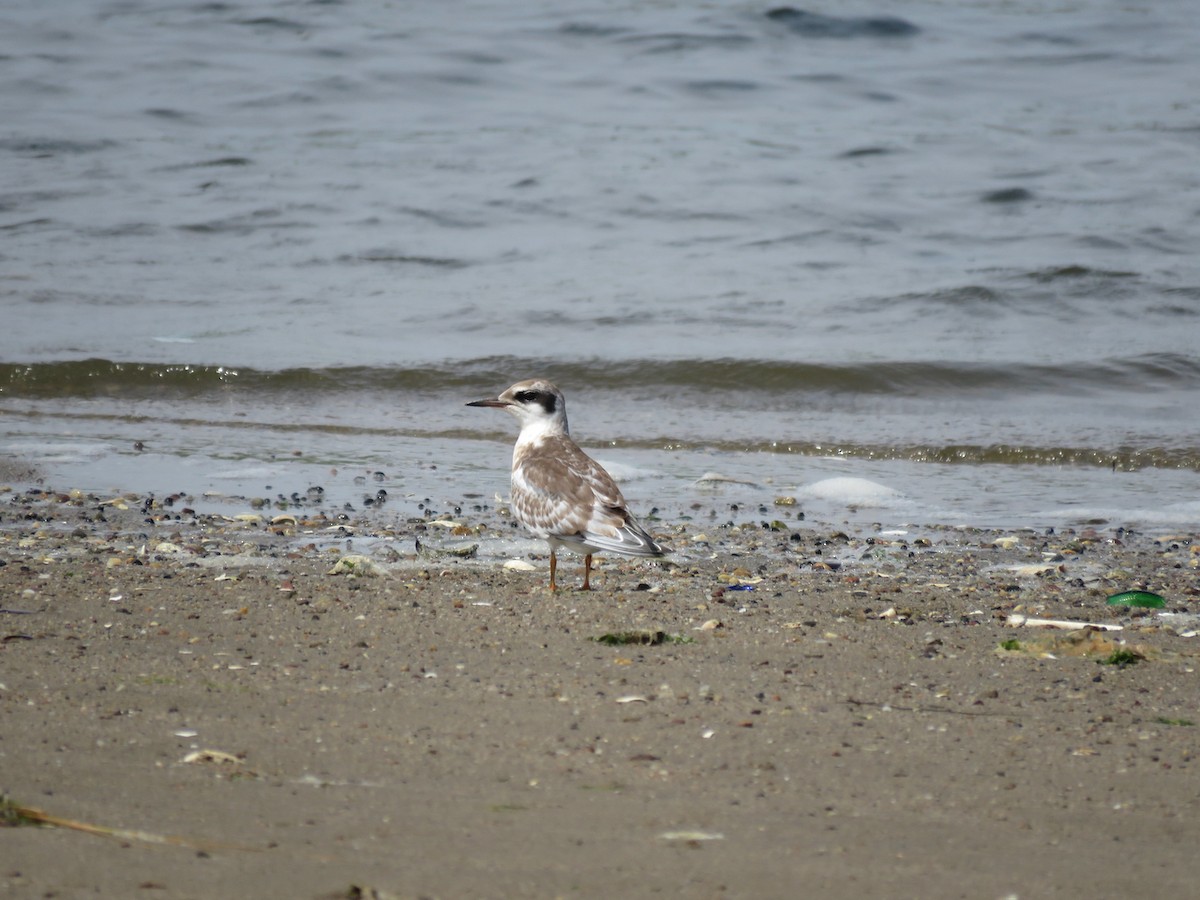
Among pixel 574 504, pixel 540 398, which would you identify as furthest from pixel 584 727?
pixel 540 398

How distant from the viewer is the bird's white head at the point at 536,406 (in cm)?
646

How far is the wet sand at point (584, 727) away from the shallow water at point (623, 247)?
2104 mm

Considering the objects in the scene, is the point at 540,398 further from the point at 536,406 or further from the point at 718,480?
the point at 718,480

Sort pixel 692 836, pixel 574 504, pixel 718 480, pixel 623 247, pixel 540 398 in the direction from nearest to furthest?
1. pixel 692 836
2. pixel 574 504
3. pixel 540 398
4. pixel 718 480
5. pixel 623 247

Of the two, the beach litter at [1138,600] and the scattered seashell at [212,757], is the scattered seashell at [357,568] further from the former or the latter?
the beach litter at [1138,600]

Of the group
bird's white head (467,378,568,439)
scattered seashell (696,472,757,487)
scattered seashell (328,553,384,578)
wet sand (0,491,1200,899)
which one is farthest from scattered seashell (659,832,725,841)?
scattered seashell (696,472,757,487)

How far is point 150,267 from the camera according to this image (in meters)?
14.2

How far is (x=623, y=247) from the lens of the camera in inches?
584

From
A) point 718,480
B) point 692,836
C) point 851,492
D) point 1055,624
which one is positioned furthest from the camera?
point 718,480

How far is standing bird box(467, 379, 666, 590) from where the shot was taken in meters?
5.49

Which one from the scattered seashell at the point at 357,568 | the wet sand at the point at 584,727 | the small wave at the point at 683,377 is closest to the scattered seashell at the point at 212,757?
the wet sand at the point at 584,727

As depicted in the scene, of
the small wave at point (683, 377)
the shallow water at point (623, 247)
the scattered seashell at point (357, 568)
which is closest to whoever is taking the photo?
the scattered seashell at point (357, 568)

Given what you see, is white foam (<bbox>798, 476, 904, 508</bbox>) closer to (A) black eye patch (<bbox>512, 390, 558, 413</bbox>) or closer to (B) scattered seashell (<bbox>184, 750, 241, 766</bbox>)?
(A) black eye patch (<bbox>512, 390, 558, 413</bbox>)

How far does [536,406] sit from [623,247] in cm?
858
